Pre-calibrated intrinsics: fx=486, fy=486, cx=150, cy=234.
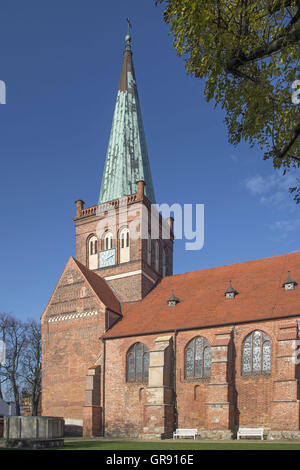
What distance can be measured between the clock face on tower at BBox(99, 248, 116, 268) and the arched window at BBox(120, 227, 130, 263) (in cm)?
69

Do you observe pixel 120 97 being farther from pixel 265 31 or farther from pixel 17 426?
pixel 265 31

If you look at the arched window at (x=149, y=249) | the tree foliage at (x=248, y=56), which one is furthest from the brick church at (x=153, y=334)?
the tree foliage at (x=248, y=56)

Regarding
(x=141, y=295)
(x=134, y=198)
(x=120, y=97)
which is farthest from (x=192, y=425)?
(x=120, y=97)

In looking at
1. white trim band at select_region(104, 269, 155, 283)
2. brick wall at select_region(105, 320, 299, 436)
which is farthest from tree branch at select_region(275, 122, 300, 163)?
white trim band at select_region(104, 269, 155, 283)

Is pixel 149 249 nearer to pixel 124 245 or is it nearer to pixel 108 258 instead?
pixel 124 245

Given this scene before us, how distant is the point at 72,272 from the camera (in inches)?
1379

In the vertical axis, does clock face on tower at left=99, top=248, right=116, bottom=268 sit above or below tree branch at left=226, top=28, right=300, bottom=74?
below

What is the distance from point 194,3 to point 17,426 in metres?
16.7

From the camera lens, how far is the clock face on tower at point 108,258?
37000mm

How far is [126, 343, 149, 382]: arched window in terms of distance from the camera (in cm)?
2959

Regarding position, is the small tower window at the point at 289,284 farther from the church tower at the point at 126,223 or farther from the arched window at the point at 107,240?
the arched window at the point at 107,240

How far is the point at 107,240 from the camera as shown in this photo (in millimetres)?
37844

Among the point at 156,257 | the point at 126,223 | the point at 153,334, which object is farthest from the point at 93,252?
the point at 153,334

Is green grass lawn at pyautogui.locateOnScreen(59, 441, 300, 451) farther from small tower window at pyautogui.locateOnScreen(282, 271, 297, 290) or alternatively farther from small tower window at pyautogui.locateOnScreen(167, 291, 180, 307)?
small tower window at pyautogui.locateOnScreen(167, 291, 180, 307)
